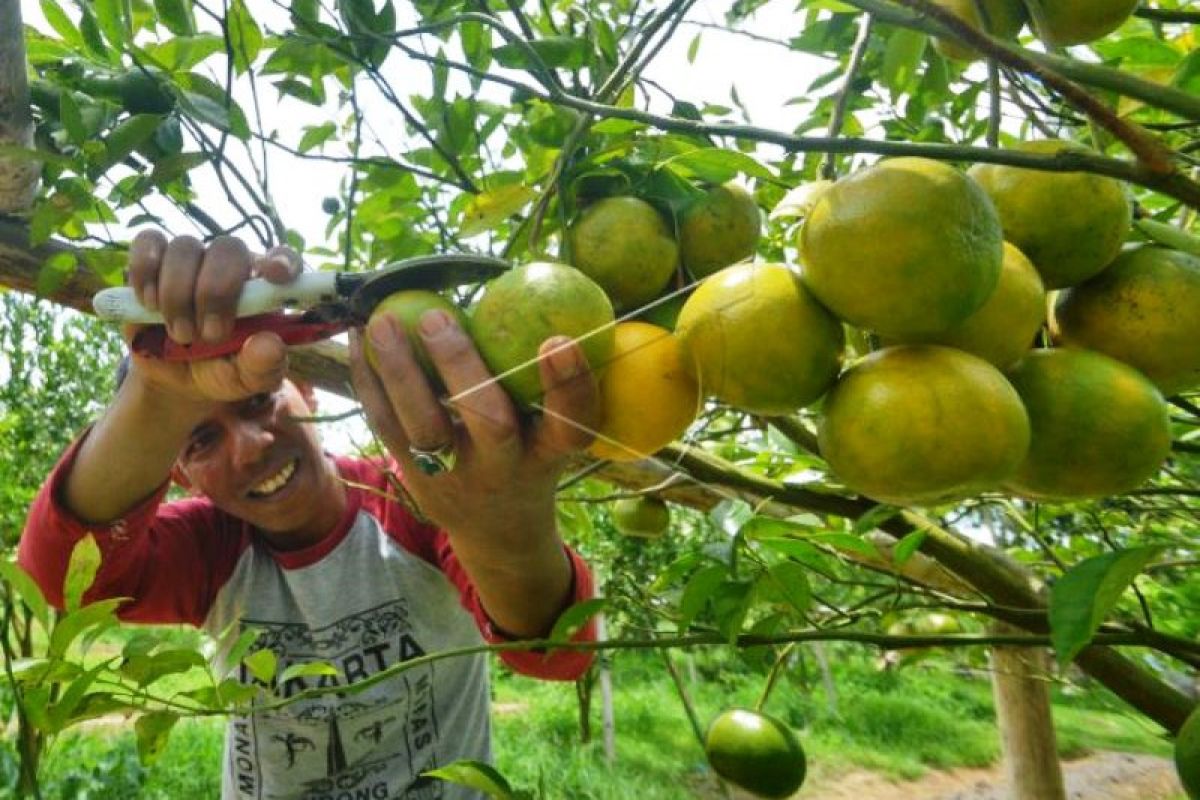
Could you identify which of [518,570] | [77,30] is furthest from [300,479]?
[77,30]

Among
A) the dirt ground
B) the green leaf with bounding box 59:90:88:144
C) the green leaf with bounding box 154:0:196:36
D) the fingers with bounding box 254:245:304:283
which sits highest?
the green leaf with bounding box 154:0:196:36

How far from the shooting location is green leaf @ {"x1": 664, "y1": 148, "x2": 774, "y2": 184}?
28.4 inches

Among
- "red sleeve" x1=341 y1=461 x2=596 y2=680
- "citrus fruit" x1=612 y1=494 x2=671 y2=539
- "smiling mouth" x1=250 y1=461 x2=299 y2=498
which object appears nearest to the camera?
"red sleeve" x1=341 y1=461 x2=596 y2=680

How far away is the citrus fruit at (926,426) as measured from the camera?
0.54 meters

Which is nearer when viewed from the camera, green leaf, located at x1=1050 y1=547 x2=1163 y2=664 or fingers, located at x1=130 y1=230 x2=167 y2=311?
green leaf, located at x1=1050 y1=547 x2=1163 y2=664

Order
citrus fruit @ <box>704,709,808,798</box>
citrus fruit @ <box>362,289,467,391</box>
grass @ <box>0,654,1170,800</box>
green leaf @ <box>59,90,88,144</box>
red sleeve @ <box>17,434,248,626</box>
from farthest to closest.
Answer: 1. grass @ <box>0,654,1170,800</box>
2. red sleeve @ <box>17,434,248,626</box>
3. citrus fruit @ <box>704,709,808,798</box>
4. green leaf @ <box>59,90,88,144</box>
5. citrus fruit @ <box>362,289,467,391</box>

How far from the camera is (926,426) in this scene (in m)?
0.54

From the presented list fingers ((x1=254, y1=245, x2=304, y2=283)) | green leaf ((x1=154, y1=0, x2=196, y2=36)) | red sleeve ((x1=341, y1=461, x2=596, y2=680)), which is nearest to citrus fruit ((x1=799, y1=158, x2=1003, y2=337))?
fingers ((x1=254, y1=245, x2=304, y2=283))

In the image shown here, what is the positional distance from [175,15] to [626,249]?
0.70 m

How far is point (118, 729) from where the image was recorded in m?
6.30

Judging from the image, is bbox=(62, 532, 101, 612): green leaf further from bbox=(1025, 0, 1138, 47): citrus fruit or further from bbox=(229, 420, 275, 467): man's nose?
bbox=(1025, 0, 1138, 47): citrus fruit

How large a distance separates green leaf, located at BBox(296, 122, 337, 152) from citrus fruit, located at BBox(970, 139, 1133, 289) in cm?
100

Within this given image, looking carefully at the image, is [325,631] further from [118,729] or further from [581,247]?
[118,729]

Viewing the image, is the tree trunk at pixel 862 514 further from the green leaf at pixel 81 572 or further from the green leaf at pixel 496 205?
the green leaf at pixel 81 572
